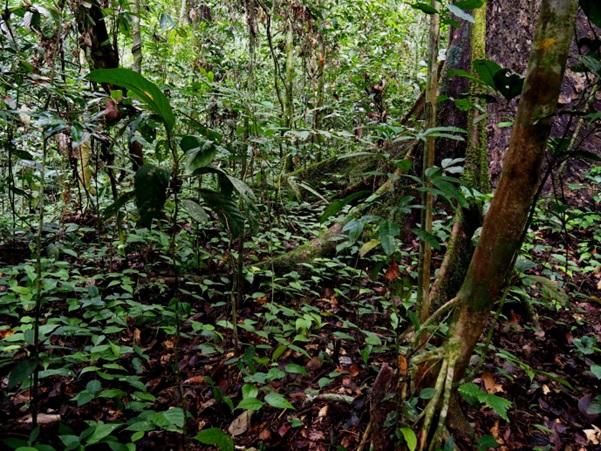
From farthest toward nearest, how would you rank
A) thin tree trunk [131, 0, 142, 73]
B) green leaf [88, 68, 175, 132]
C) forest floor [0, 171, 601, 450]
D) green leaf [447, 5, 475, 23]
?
1. thin tree trunk [131, 0, 142, 73]
2. forest floor [0, 171, 601, 450]
3. green leaf [447, 5, 475, 23]
4. green leaf [88, 68, 175, 132]

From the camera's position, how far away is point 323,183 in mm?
4922

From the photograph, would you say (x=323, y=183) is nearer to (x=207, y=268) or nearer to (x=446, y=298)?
(x=207, y=268)

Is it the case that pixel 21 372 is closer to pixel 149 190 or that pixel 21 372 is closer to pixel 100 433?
pixel 100 433

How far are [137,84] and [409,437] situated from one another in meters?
1.44

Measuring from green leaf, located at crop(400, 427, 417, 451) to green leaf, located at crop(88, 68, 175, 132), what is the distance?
132 centimetres

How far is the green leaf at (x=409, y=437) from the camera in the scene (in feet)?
4.73

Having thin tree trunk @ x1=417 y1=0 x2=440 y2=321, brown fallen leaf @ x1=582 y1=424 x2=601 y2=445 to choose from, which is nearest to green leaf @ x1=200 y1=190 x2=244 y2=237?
thin tree trunk @ x1=417 y1=0 x2=440 y2=321

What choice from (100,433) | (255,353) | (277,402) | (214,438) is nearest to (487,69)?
(277,402)

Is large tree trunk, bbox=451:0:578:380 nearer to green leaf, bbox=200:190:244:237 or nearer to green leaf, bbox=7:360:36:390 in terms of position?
green leaf, bbox=200:190:244:237

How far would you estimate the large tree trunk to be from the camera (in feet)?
4.21

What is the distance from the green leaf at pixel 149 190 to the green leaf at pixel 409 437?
115 centimetres

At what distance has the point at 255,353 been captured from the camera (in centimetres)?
225

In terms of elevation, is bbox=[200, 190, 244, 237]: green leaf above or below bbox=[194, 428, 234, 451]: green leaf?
above

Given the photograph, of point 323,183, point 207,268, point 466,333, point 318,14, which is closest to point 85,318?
point 207,268
